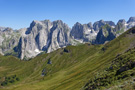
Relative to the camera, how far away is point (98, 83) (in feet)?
128

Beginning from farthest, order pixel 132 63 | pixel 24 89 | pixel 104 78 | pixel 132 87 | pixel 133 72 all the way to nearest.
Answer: pixel 24 89, pixel 104 78, pixel 132 63, pixel 133 72, pixel 132 87

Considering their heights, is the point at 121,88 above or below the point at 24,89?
above

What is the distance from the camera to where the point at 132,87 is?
23406mm

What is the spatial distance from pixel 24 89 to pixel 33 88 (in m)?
11.7

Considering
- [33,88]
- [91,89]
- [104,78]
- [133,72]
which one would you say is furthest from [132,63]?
[33,88]

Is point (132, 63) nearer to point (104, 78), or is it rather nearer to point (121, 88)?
point (104, 78)

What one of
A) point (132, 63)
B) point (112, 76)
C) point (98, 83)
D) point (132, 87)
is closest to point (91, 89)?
point (98, 83)

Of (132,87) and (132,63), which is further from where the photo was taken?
(132,63)

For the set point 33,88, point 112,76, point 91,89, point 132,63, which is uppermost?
point 132,63

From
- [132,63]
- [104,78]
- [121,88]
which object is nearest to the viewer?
[121,88]

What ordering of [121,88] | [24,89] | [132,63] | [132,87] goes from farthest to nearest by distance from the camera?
[24,89]
[132,63]
[121,88]
[132,87]

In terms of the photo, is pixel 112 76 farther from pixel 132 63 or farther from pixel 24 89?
pixel 24 89

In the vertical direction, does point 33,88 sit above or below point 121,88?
below

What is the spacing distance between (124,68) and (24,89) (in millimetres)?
169999
